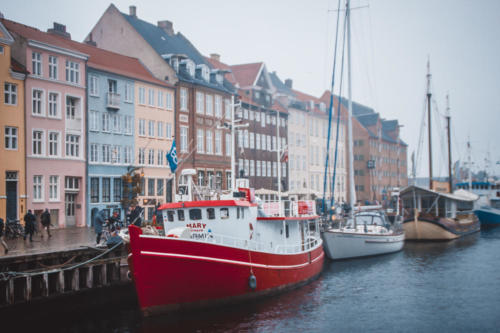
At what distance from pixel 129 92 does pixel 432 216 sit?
2558 cm

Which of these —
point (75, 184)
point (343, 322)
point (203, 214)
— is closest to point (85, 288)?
point (203, 214)

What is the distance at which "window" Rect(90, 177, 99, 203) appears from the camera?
4478 cm

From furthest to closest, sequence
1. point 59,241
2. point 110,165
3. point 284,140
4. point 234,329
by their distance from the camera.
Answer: point 284,140 < point 110,165 < point 59,241 < point 234,329

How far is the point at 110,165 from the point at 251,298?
974 inches

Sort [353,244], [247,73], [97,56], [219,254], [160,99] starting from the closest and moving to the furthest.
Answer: [219,254], [353,244], [97,56], [160,99], [247,73]

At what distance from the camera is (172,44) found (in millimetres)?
59031

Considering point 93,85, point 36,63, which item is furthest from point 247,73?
point 36,63

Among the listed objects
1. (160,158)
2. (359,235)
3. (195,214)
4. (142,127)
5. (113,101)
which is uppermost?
(113,101)

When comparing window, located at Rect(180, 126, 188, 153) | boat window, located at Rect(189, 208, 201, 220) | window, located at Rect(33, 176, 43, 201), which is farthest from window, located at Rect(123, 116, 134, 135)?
boat window, located at Rect(189, 208, 201, 220)

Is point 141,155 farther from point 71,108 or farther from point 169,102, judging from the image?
point 71,108

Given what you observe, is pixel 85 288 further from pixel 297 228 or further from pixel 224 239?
pixel 297 228

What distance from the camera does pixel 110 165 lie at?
46406 mm

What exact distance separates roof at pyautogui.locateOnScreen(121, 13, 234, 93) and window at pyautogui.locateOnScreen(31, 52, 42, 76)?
15012 millimetres

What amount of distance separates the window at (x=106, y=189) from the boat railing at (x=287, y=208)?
64.5 ft
